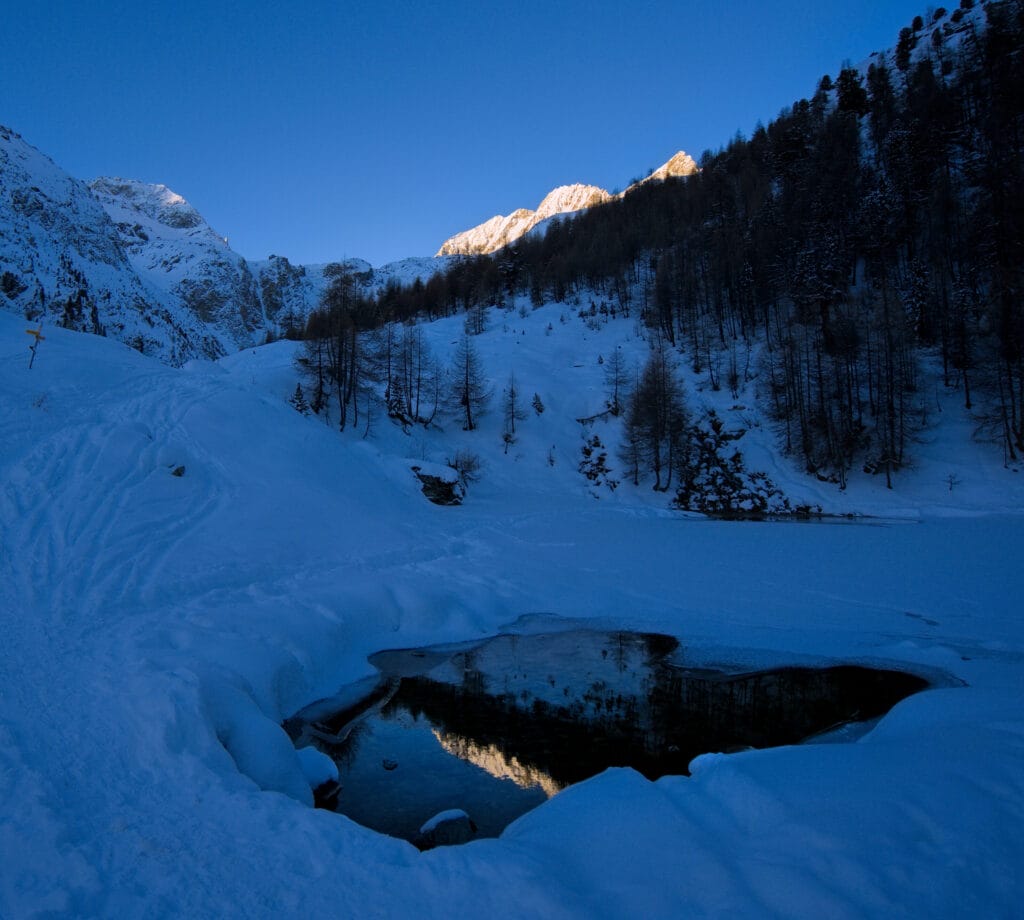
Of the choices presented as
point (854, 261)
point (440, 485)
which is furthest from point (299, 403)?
point (854, 261)

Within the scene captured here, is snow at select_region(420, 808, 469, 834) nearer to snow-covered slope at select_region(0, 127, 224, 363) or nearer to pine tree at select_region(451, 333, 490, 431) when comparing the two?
pine tree at select_region(451, 333, 490, 431)

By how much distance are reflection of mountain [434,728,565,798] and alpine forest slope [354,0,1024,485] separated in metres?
31.9

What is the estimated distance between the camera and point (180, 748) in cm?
529

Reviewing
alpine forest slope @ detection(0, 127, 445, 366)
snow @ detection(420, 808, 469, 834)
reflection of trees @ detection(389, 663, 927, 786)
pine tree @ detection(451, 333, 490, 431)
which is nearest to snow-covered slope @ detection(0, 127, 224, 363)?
alpine forest slope @ detection(0, 127, 445, 366)

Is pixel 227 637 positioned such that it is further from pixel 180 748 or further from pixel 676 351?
pixel 676 351

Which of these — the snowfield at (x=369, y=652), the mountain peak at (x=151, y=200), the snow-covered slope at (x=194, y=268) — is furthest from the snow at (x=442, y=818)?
the mountain peak at (x=151, y=200)

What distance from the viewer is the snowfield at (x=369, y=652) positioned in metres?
3.55

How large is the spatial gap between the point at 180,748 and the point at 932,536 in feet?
82.4

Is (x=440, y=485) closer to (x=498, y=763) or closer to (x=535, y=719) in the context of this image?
(x=535, y=719)

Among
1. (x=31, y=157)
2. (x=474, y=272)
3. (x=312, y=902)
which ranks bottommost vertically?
(x=312, y=902)

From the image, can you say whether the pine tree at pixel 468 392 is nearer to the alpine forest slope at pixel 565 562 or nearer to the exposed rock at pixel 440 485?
the alpine forest slope at pixel 565 562

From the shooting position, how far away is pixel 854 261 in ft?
153

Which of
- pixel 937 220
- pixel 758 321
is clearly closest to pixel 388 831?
pixel 758 321

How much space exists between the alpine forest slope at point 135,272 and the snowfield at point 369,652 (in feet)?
89.9
